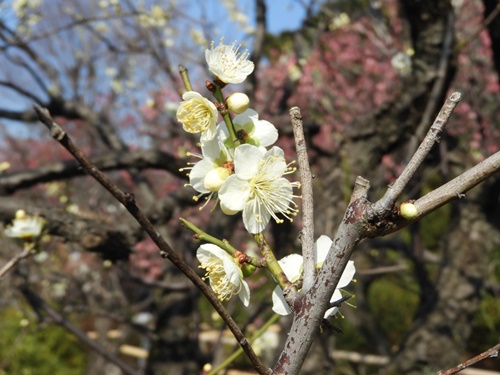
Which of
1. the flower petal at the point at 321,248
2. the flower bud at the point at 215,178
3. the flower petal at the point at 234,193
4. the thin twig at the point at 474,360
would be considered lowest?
the thin twig at the point at 474,360

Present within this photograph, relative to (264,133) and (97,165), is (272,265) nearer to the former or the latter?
(264,133)

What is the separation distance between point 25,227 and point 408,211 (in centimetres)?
129

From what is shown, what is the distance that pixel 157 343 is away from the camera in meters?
2.89

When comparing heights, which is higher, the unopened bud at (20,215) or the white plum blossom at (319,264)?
the unopened bud at (20,215)

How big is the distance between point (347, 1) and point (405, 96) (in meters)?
6.54

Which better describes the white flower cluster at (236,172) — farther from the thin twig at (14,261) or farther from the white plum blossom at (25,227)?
the white plum blossom at (25,227)

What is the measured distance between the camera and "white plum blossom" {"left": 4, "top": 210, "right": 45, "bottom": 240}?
1553mm

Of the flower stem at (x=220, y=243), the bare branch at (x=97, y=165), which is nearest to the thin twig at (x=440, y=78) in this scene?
the bare branch at (x=97, y=165)

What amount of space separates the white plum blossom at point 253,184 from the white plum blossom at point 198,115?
0.08 metres

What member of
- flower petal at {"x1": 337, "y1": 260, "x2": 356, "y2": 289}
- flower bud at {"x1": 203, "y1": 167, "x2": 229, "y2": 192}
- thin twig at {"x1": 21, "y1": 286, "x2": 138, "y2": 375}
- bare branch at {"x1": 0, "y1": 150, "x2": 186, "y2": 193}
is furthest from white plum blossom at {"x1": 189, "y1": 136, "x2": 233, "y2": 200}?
thin twig at {"x1": 21, "y1": 286, "x2": 138, "y2": 375}

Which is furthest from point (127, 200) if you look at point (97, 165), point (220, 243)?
point (97, 165)

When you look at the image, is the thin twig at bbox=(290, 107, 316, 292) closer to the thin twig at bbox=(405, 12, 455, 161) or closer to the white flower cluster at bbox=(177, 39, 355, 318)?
the white flower cluster at bbox=(177, 39, 355, 318)

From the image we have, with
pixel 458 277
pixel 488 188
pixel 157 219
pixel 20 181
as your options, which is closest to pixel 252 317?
pixel 157 219

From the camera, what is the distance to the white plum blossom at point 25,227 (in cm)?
155
